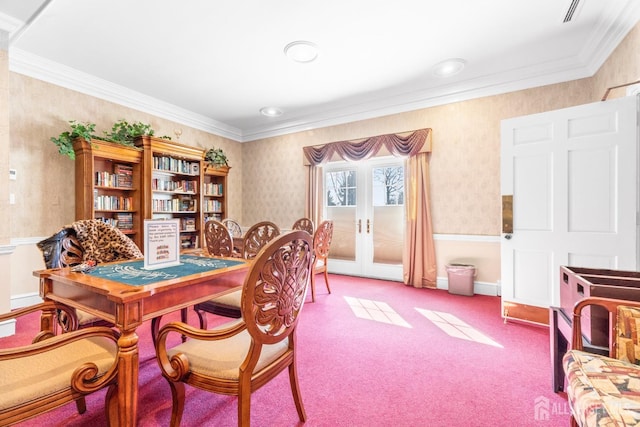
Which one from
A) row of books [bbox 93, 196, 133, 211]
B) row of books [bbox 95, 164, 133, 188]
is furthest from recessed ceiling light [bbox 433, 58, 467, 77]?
row of books [bbox 93, 196, 133, 211]

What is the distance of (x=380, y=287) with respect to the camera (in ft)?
13.5

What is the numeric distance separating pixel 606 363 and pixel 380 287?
297cm

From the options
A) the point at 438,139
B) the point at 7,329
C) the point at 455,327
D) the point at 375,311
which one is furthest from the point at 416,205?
the point at 7,329

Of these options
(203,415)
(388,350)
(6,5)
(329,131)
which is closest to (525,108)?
(329,131)

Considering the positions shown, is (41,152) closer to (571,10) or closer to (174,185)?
(174,185)

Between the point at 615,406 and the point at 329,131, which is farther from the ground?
the point at 329,131

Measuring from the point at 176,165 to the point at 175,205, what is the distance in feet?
2.15

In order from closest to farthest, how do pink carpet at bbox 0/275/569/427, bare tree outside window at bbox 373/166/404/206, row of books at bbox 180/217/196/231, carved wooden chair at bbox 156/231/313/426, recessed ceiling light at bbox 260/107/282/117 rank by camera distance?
1. carved wooden chair at bbox 156/231/313/426
2. pink carpet at bbox 0/275/569/427
3. bare tree outside window at bbox 373/166/404/206
4. row of books at bbox 180/217/196/231
5. recessed ceiling light at bbox 260/107/282/117

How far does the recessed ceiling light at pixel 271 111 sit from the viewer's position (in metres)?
4.74

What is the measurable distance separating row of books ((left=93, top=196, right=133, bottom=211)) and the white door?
4.85 m

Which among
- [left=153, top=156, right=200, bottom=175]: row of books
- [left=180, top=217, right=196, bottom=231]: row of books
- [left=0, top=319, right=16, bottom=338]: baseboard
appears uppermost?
[left=153, top=156, right=200, bottom=175]: row of books

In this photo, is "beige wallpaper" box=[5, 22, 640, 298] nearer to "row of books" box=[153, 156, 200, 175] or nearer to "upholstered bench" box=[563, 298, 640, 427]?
"row of books" box=[153, 156, 200, 175]

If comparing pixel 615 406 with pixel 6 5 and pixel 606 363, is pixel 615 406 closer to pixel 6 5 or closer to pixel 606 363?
pixel 606 363

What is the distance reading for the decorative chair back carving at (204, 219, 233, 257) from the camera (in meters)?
2.92
